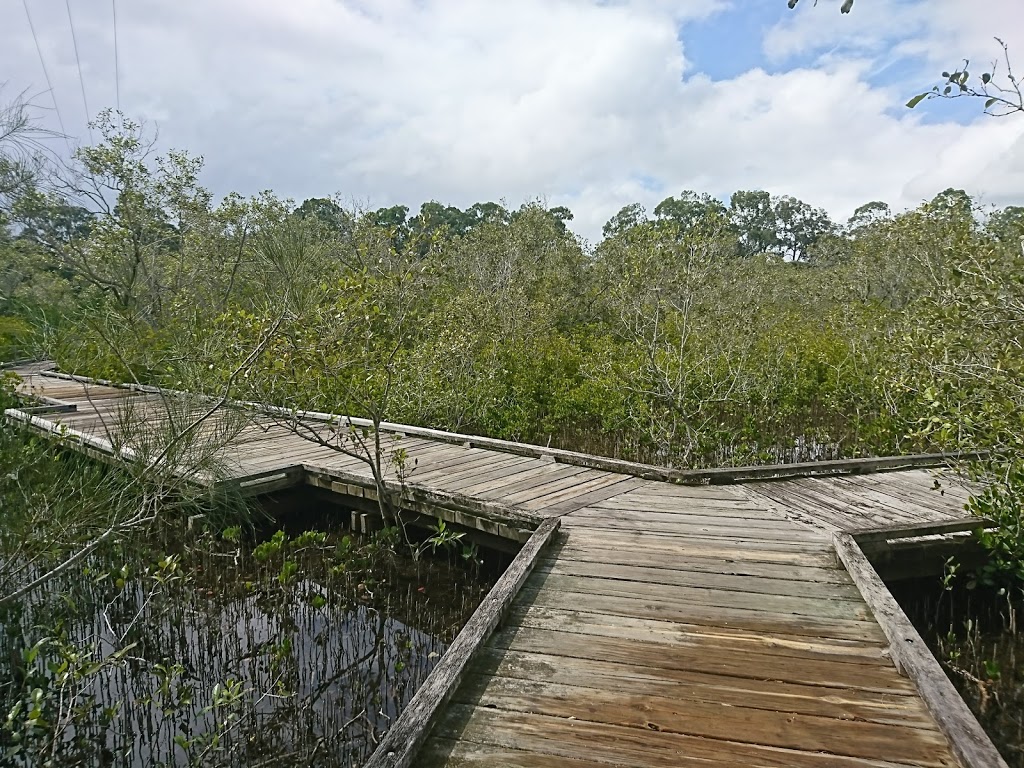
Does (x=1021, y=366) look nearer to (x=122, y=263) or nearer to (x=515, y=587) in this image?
(x=515, y=587)

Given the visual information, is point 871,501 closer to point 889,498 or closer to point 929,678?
point 889,498

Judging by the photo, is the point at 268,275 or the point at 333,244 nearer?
the point at 268,275

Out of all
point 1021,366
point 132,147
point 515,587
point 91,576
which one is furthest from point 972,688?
point 132,147

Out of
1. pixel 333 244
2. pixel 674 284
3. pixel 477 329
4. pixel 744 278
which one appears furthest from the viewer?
pixel 744 278

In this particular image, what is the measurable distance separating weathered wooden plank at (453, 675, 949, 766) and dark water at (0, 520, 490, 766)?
119 cm

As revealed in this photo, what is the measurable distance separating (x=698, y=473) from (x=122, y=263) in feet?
38.5

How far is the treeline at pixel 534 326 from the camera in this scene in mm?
4430

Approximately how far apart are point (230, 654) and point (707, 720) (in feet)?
10.3

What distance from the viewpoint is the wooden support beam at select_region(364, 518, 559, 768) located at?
2076 millimetres

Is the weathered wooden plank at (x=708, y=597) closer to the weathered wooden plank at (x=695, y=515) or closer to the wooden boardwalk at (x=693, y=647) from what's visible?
the wooden boardwalk at (x=693, y=647)

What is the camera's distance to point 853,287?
52.1 feet

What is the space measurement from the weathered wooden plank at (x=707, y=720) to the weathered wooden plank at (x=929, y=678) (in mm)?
76

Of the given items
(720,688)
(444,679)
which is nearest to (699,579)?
(720,688)

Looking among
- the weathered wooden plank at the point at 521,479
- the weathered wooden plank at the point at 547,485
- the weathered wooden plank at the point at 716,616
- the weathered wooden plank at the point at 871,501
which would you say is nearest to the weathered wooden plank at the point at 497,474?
the weathered wooden plank at the point at 521,479
